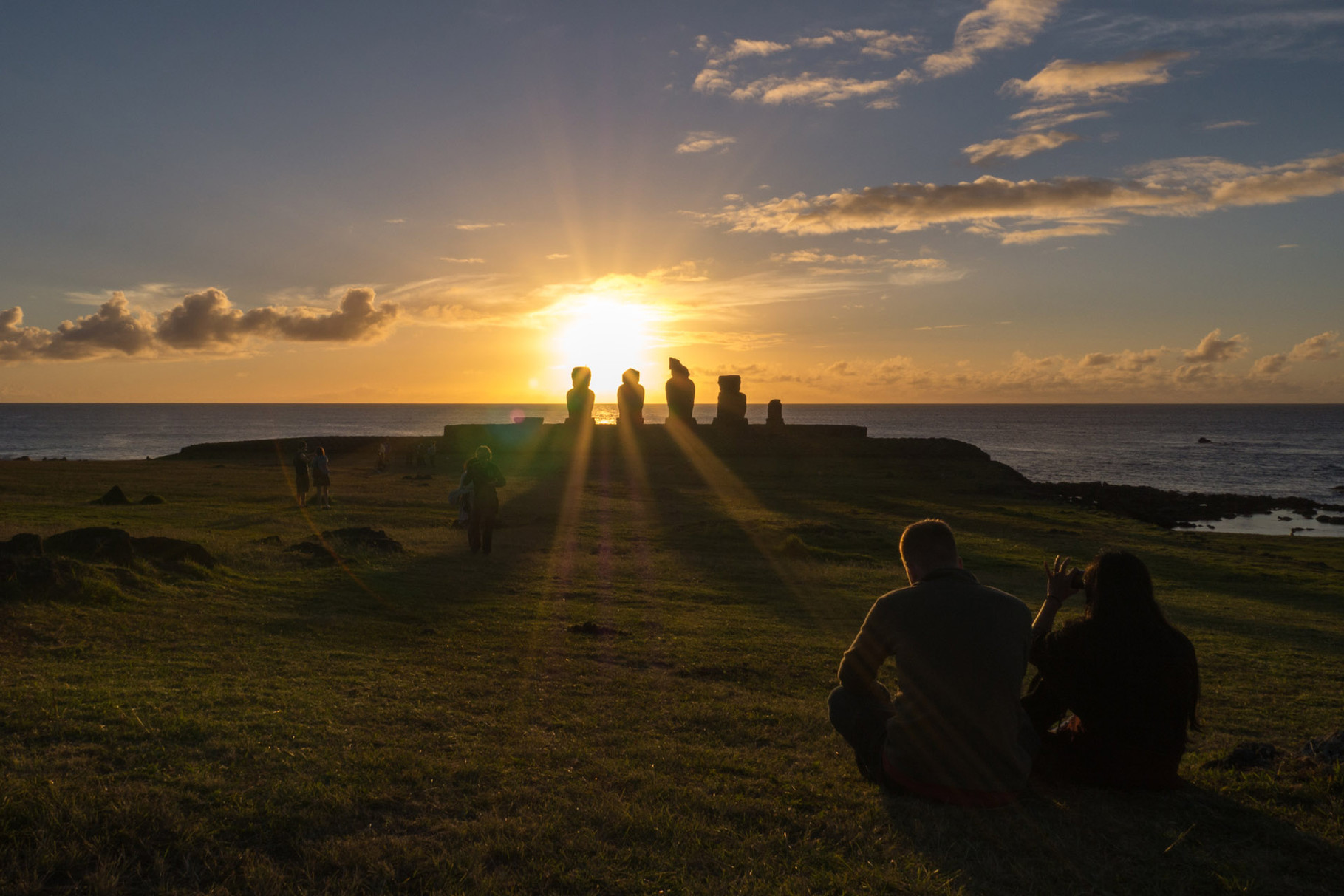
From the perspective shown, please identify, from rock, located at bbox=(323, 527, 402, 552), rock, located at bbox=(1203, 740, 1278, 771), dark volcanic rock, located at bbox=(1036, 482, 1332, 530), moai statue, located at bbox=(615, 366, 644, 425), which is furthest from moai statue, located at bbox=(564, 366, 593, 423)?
rock, located at bbox=(1203, 740, 1278, 771)

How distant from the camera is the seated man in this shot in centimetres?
458

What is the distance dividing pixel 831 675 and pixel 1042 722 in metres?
3.95

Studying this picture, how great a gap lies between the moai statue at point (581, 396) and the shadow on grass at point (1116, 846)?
61.4 metres

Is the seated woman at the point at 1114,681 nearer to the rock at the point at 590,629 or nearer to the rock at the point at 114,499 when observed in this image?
the rock at the point at 590,629

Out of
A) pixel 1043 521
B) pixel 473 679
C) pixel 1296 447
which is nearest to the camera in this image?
pixel 473 679

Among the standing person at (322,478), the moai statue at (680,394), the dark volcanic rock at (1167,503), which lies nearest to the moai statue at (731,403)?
the moai statue at (680,394)

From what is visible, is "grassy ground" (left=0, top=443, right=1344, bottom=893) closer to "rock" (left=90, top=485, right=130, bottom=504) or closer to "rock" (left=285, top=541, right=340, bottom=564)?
"rock" (left=285, top=541, right=340, bottom=564)

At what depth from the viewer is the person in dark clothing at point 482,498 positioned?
16.4 meters

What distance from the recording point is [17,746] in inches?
211

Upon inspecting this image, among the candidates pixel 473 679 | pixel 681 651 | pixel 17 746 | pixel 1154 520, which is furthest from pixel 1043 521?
pixel 17 746

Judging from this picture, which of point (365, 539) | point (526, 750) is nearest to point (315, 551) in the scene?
point (365, 539)

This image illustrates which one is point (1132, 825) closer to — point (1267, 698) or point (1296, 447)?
point (1267, 698)

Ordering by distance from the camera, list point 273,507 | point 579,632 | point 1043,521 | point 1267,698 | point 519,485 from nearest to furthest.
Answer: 1. point 1267,698
2. point 579,632
3. point 273,507
4. point 1043,521
5. point 519,485

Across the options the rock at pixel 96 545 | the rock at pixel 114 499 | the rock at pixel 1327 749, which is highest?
the rock at pixel 96 545
